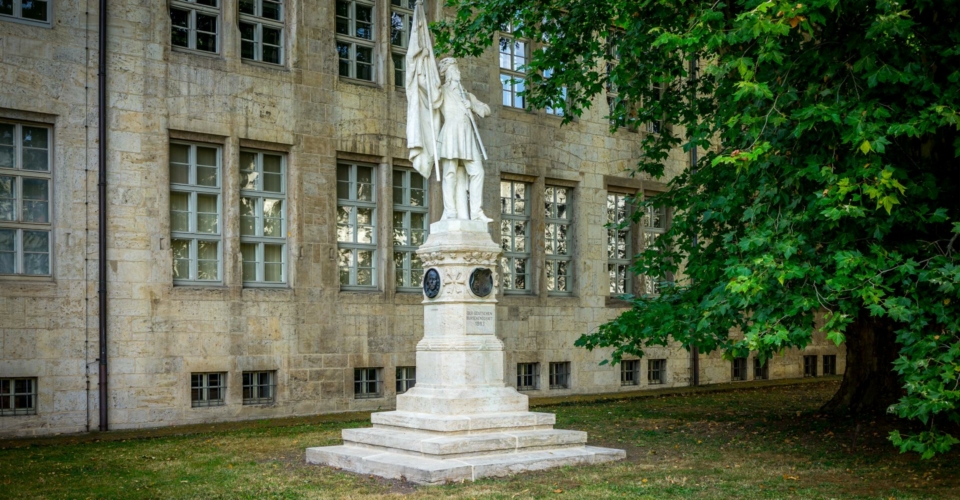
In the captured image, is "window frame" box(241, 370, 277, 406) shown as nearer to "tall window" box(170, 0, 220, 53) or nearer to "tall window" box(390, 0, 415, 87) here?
"tall window" box(170, 0, 220, 53)

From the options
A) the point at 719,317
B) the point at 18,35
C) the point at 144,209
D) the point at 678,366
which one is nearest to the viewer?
the point at 719,317

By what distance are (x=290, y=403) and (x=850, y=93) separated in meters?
12.0

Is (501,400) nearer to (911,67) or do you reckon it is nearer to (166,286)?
(911,67)

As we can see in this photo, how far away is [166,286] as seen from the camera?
709 inches

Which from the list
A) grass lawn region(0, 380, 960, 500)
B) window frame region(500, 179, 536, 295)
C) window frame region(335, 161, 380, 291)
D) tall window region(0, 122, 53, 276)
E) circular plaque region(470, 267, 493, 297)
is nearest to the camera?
grass lawn region(0, 380, 960, 500)

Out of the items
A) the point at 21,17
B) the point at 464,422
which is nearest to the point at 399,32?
the point at 21,17

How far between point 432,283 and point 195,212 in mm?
6939

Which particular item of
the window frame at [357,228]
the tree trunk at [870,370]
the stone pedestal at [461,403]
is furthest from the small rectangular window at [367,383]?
the tree trunk at [870,370]

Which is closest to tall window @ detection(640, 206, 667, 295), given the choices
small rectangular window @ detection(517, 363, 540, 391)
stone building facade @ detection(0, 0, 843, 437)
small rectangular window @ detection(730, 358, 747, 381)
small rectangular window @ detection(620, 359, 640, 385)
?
small rectangular window @ detection(620, 359, 640, 385)

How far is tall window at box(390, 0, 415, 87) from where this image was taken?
71.1 feet

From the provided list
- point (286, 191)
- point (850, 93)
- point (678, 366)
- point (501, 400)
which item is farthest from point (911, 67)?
point (678, 366)

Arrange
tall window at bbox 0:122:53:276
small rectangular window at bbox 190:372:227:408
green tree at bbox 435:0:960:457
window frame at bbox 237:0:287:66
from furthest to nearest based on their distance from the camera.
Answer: window frame at bbox 237:0:287:66
small rectangular window at bbox 190:372:227:408
tall window at bbox 0:122:53:276
green tree at bbox 435:0:960:457

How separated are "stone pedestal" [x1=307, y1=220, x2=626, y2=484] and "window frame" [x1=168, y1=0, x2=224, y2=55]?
7.36m

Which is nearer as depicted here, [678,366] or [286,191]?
[286,191]
